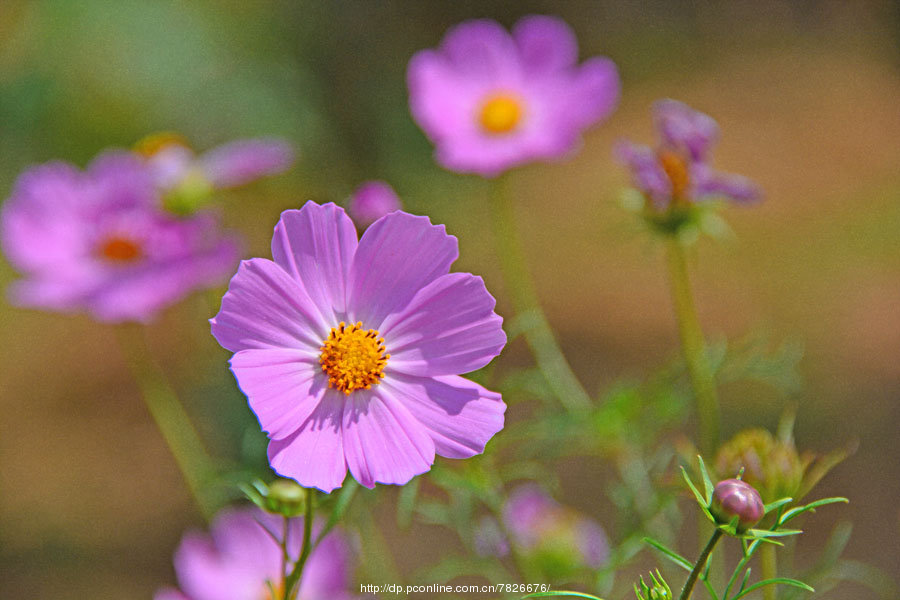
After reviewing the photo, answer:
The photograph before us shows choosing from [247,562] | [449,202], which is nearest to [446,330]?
[247,562]

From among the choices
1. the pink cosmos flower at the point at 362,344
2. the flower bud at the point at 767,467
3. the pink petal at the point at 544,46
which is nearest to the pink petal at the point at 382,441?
the pink cosmos flower at the point at 362,344

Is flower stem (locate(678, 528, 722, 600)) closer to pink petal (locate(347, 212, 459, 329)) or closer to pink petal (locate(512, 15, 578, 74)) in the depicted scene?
pink petal (locate(347, 212, 459, 329))

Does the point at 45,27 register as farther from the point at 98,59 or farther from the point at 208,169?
the point at 208,169

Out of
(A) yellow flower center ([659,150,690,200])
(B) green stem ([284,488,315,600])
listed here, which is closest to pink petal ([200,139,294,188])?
(A) yellow flower center ([659,150,690,200])

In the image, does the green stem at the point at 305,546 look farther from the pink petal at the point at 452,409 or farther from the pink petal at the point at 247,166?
the pink petal at the point at 247,166

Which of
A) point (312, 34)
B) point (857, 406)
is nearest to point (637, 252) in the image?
point (857, 406)
